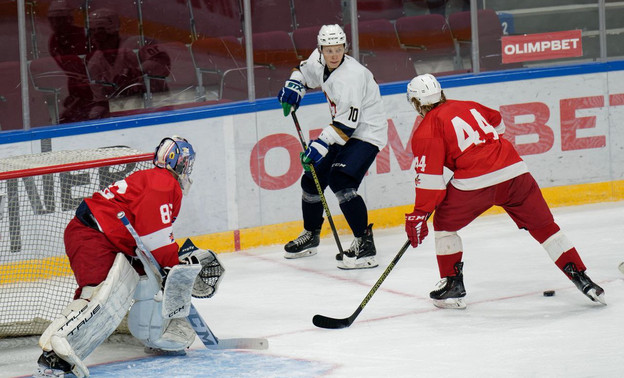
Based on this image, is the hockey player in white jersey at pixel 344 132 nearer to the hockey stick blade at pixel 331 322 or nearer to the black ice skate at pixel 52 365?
the hockey stick blade at pixel 331 322

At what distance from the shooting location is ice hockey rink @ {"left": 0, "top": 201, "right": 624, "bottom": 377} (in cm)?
387

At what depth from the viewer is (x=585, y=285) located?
14.7ft

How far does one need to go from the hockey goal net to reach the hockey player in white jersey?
137 cm

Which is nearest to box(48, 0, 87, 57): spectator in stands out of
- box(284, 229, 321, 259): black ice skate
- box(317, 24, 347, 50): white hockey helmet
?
box(317, 24, 347, 50): white hockey helmet

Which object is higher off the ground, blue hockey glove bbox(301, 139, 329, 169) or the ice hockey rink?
blue hockey glove bbox(301, 139, 329, 169)

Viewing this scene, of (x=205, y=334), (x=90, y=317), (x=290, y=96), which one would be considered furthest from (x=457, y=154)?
(x=90, y=317)

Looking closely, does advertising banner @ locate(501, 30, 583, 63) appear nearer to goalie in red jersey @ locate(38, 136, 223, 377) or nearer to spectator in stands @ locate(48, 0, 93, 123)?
spectator in stands @ locate(48, 0, 93, 123)

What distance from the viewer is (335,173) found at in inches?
221

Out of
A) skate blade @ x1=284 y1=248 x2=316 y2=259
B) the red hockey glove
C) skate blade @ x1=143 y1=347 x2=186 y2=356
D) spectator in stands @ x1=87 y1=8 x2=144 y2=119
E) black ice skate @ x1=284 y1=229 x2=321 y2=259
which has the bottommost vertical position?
skate blade @ x1=143 y1=347 x2=186 y2=356

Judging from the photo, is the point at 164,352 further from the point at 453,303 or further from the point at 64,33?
the point at 64,33

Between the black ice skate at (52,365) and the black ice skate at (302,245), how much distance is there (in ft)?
7.84

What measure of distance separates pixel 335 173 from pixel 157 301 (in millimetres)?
1866

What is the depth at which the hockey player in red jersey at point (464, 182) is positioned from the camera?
4.41 meters

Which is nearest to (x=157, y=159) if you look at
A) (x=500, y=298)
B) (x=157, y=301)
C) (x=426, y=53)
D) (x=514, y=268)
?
(x=157, y=301)
